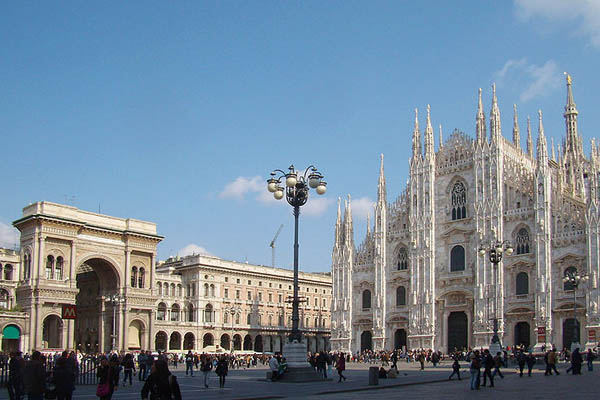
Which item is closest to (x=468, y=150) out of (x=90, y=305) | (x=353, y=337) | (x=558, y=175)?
(x=558, y=175)

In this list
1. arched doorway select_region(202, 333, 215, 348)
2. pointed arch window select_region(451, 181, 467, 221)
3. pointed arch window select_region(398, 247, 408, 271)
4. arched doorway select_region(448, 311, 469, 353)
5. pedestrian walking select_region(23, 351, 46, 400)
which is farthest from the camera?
arched doorway select_region(202, 333, 215, 348)

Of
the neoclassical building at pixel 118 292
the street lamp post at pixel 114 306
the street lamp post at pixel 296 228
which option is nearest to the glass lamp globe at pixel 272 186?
the street lamp post at pixel 296 228

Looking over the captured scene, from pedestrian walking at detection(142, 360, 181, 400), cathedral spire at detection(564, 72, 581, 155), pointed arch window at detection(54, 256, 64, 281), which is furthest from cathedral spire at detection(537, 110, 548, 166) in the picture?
pedestrian walking at detection(142, 360, 181, 400)

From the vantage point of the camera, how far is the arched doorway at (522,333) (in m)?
53.5

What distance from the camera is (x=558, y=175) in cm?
6019

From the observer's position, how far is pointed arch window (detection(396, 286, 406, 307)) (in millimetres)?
62537

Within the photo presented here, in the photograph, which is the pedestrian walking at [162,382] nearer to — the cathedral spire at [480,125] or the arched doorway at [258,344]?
the cathedral spire at [480,125]

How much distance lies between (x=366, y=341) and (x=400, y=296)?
19.2 ft

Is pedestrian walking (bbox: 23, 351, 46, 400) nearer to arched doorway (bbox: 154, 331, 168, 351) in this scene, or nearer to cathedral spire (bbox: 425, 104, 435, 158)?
cathedral spire (bbox: 425, 104, 435, 158)

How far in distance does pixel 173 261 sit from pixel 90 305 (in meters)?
19.6

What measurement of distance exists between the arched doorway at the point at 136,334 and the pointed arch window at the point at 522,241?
32.7 m

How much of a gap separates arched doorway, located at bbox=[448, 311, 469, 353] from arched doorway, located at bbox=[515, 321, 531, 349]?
4.71 m

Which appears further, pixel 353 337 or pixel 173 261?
pixel 173 261

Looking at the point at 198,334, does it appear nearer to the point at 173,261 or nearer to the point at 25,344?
the point at 173,261
